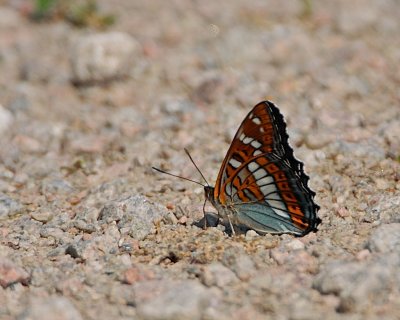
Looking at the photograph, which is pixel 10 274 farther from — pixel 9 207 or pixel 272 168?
pixel 272 168

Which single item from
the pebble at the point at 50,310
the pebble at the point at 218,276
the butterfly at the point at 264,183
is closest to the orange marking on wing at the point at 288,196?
the butterfly at the point at 264,183

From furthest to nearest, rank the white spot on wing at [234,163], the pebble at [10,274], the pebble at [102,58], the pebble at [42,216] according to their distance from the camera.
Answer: the pebble at [102,58]
the pebble at [42,216]
the white spot on wing at [234,163]
the pebble at [10,274]

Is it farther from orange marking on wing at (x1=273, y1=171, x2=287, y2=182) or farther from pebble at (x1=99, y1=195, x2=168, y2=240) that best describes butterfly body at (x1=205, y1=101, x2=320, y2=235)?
pebble at (x1=99, y1=195, x2=168, y2=240)

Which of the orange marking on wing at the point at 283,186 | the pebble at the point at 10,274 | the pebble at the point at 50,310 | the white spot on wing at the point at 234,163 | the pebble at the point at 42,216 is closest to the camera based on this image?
the pebble at the point at 50,310

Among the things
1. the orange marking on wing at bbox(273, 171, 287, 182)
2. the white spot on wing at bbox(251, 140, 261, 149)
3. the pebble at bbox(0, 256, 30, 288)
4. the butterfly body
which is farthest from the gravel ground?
the white spot on wing at bbox(251, 140, 261, 149)

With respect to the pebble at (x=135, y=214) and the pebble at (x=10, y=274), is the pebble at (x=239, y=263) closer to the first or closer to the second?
the pebble at (x=135, y=214)

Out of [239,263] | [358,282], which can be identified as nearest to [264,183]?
[239,263]

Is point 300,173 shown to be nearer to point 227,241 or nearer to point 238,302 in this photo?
point 227,241
